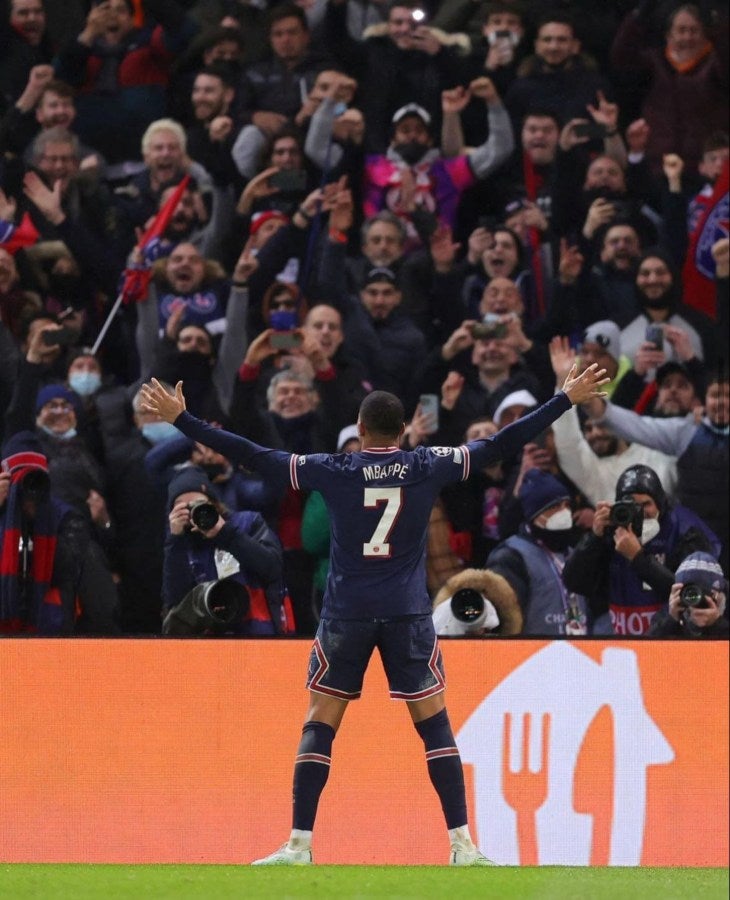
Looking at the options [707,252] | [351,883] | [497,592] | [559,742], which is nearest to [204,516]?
[497,592]

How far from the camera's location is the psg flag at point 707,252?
1105 centimetres

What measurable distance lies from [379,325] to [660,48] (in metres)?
3.21

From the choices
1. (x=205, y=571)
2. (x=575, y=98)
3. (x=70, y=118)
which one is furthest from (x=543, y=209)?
(x=205, y=571)

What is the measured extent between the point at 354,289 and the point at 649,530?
316 cm

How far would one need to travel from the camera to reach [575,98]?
1159cm

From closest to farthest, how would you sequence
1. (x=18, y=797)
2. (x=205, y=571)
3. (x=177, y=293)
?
(x=18, y=797) → (x=205, y=571) → (x=177, y=293)

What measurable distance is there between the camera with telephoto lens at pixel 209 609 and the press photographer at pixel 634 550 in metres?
1.80

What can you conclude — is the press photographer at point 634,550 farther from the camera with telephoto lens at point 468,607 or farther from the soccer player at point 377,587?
the soccer player at point 377,587

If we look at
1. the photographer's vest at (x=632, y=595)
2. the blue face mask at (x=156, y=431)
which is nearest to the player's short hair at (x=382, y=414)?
the photographer's vest at (x=632, y=595)

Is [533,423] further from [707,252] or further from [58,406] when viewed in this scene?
[707,252]

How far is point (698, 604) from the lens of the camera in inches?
311

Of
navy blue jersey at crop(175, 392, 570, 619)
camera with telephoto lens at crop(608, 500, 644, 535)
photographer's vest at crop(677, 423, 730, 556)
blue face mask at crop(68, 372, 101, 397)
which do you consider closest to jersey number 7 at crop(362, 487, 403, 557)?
navy blue jersey at crop(175, 392, 570, 619)

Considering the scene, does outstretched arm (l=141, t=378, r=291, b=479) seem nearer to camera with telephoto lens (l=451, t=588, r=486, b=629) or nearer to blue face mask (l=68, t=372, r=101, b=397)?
camera with telephoto lens (l=451, t=588, r=486, b=629)

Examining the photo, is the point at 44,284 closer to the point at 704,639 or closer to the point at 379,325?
the point at 379,325
